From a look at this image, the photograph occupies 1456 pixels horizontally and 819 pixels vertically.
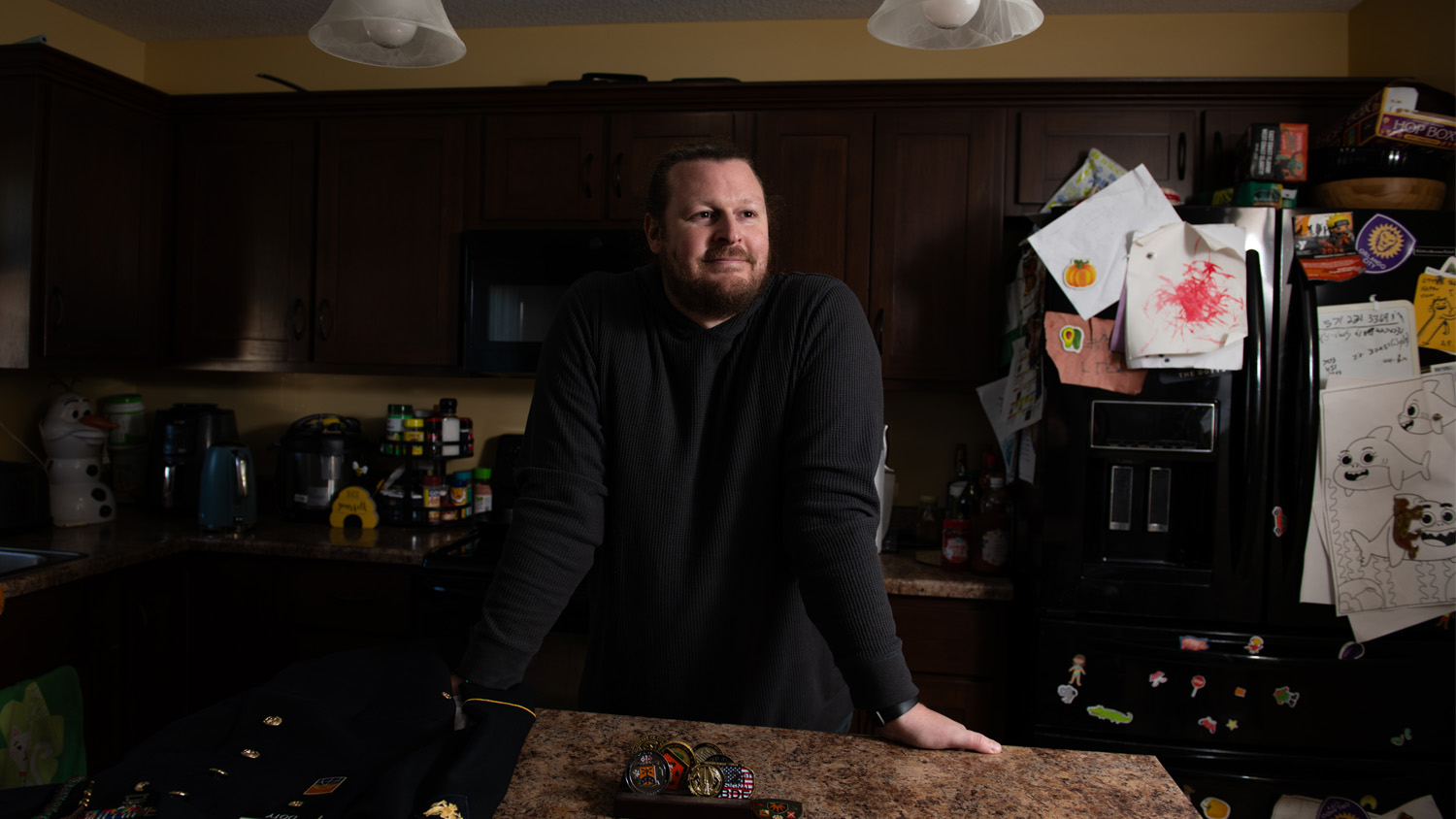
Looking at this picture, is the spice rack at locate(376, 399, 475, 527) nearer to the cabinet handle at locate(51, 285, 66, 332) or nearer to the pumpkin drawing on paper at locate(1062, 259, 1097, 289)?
the cabinet handle at locate(51, 285, 66, 332)

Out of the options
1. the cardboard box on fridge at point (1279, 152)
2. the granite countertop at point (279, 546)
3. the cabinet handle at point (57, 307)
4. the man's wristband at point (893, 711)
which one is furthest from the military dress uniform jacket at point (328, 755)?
the cardboard box on fridge at point (1279, 152)

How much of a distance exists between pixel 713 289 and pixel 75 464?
7.81 ft

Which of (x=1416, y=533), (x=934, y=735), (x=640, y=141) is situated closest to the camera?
(x=934, y=735)

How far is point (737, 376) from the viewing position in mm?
1219

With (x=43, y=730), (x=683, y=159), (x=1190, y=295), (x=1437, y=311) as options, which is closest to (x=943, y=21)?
(x=683, y=159)

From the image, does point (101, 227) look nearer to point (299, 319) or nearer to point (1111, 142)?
point (299, 319)

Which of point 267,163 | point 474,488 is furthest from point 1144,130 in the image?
point 267,163

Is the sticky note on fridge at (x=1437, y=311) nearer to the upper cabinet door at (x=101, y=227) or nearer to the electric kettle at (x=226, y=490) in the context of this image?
the electric kettle at (x=226, y=490)

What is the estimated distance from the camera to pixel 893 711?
979 millimetres

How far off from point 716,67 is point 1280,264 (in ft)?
5.82

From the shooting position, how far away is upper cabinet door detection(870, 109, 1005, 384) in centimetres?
231

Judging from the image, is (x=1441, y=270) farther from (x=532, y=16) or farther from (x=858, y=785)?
(x=532, y=16)

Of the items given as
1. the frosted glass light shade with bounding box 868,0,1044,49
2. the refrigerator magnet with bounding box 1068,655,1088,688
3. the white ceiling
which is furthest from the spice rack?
the frosted glass light shade with bounding box 868,0,1044,49

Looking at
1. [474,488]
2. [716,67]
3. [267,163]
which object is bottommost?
[474,488]
